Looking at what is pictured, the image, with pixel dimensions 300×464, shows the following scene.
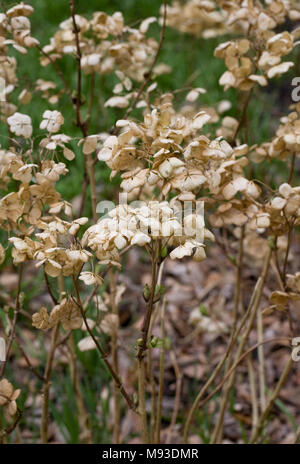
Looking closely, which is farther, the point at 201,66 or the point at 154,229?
the point at 201,66

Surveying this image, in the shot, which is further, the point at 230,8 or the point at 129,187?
the point at 230,8

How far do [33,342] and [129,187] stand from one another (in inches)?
57.8

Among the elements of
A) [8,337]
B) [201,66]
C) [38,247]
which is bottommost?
[8,337]

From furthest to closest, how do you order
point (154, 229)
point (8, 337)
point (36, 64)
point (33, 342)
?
point (36, 64), point (33, 342), point (8, 337), point (154, 229)

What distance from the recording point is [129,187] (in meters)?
1.04

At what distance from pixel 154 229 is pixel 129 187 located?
15 cm

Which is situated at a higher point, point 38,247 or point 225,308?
point 38,247

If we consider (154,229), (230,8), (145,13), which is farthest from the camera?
(145,13)

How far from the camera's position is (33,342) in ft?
7.67

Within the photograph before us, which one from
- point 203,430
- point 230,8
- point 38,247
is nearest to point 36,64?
point 230,8

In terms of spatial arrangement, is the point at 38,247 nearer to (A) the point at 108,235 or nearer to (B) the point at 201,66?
(A) the point at 108,235

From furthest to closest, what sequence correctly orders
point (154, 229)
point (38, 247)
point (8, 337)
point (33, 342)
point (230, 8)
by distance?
point (33, 342) → point (230, 8) → point (8, 337) → point (38, 247) → point (154, 229)
